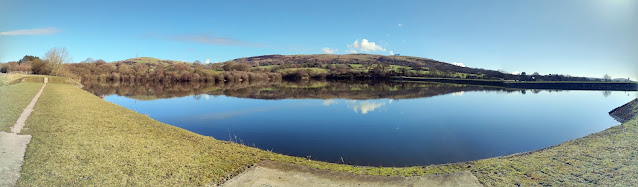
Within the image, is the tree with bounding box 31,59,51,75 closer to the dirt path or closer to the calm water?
the calm water

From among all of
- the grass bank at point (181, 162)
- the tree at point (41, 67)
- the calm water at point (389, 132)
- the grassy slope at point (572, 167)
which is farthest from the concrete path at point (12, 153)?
the tree at point (41, 67)

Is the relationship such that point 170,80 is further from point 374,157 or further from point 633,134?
point 633,134

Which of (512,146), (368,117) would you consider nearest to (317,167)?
(512,146)

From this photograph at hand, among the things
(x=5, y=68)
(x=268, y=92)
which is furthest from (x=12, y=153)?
(x=5, y=68)

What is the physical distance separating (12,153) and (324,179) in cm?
1000

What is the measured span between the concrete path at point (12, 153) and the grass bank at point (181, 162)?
20 centimetres

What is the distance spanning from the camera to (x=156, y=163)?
31.5 ft

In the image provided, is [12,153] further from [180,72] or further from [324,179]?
[180,72]

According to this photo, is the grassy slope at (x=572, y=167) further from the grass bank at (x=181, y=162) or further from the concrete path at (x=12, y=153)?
the concrete path at (x=12, y=153)

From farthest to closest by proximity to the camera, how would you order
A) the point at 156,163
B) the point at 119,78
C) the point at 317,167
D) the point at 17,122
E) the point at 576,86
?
1. the point at 119,78
2. the point at 576,86
3. the point at 17,122
4. the point at 317,167
5. the point at 156,163

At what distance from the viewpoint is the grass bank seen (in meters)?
8.34

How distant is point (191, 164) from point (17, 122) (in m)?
11.1

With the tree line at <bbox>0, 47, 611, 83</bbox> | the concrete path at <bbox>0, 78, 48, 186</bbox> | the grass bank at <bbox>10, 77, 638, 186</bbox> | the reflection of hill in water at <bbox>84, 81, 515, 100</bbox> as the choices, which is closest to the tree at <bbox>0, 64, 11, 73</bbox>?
the tree line at <bbox>0, 47, 611, 83</bbox>

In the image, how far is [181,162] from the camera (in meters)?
10.0
